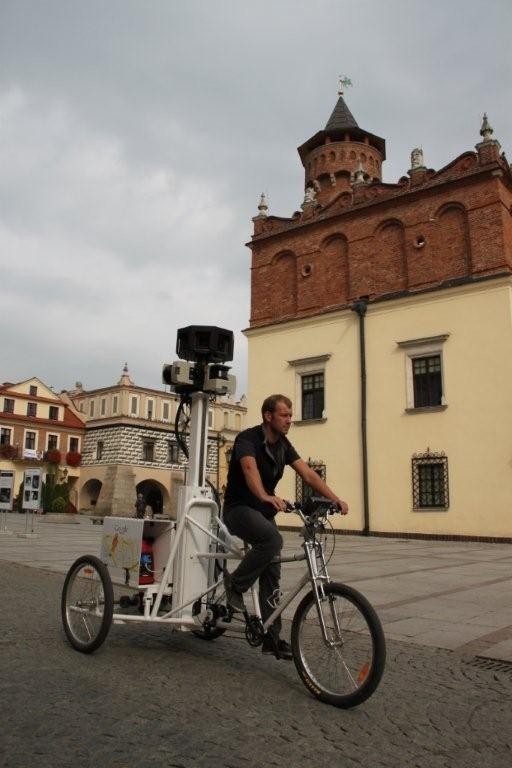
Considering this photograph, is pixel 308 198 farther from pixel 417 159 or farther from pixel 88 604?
pixel 88 604

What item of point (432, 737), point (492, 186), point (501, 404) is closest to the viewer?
point (432, 737)

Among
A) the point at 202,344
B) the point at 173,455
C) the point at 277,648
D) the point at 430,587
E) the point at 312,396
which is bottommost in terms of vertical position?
the point at 430,587

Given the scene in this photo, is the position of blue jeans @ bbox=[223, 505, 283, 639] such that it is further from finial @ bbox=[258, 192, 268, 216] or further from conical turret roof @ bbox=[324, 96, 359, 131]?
conical turret roof @ bbox=[324, 96, 359, 131]

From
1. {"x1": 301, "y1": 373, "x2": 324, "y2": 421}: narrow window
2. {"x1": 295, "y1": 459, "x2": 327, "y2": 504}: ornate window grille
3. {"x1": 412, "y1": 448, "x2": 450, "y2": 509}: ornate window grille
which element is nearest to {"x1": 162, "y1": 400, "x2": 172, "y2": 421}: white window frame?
{"x1": 301, "y1": 373, "x2": 324, "y2": 421}: narrow window

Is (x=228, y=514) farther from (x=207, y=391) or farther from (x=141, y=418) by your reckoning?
(x=141, y=418)

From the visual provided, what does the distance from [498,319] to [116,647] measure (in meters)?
19.1

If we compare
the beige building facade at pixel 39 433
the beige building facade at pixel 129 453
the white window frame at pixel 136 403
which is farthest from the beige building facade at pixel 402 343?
the beige building facade at pixel 39 433

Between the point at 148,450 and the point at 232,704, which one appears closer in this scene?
the point at 232,704

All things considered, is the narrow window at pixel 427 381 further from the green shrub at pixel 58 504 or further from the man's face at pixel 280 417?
the green shrub at pixel 58 504

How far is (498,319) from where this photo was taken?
69.4 feet

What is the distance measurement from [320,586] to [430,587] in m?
5.52

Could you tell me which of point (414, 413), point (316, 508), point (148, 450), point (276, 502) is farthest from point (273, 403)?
point (148, 450)

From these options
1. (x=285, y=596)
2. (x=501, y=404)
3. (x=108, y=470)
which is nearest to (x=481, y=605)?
(x=285, y=596)

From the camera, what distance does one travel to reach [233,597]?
4434 millimetres
